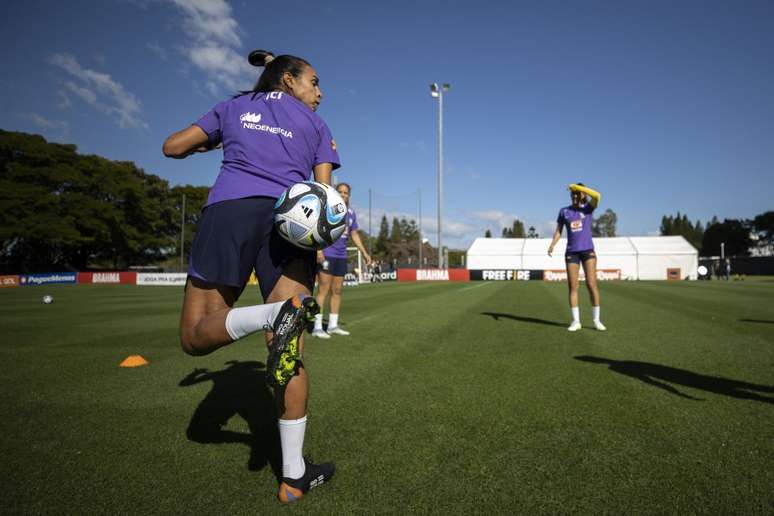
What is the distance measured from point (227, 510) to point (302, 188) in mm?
1432

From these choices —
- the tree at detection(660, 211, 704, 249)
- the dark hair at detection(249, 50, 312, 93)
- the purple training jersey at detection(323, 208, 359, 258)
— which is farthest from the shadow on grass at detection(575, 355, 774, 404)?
the tree at detection(660, 211, 704, 249)

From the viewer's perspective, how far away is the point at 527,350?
512cm

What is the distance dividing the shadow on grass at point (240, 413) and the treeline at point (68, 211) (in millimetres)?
45174

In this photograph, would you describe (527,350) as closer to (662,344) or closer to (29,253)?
(662,344)

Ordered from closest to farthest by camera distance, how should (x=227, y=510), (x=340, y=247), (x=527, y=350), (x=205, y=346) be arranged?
(x=227, y=510) → (x=205, y=346) → (x=527, y=350) → (x=340, y=247)

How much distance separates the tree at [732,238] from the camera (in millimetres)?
86938

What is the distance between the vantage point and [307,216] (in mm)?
1915

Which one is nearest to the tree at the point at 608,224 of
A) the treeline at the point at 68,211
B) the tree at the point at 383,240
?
the tree at the point at 383,240

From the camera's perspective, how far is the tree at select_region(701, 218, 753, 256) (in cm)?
8694

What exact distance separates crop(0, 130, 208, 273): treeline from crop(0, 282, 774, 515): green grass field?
43.5 meters

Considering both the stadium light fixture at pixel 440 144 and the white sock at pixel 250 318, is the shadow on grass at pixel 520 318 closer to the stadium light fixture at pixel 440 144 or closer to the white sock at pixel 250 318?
the white sock at pixel 250 318

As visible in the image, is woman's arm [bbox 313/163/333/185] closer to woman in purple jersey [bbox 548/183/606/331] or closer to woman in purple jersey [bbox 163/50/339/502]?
woman in purple jersey [bbox 163/50/339/502]

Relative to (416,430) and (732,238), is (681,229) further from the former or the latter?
(416,430)

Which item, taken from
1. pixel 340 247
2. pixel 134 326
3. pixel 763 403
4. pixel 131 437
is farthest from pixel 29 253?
pixel 763 403
